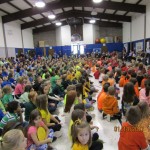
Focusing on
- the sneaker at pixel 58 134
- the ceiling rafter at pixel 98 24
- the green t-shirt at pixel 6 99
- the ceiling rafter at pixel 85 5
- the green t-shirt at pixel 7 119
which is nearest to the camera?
the green t-shirt at pixel 7 119

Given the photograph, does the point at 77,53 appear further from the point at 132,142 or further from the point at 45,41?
the point at 132,142

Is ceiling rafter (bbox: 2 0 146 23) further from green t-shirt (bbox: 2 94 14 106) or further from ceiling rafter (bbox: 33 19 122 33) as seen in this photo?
green t-shirt (bbox: 2 94 14 106)

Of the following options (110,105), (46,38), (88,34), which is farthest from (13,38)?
(110,105)

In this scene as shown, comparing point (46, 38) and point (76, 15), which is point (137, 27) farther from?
point (46, 38)

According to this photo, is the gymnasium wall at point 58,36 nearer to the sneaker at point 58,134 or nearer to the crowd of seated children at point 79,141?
the sneaker at point 58,134

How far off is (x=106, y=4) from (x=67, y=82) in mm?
7974

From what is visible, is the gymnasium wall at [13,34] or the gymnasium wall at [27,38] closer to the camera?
the gymnasium wall at [13,34]

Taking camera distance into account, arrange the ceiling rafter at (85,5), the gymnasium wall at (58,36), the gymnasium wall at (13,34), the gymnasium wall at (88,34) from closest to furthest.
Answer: the ceiling rafter at (85,5) → the gymnasium wall at (13,34) → the gymnasium wall at (88,34) → the gymnasium wall at (58,36)

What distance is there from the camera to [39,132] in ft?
8.93

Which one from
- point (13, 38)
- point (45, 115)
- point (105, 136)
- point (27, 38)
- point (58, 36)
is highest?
point (58, 36)

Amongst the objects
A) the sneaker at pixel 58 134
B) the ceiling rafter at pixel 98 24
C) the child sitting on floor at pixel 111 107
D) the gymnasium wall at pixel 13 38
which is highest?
the ceiling rafter at pixel 98 24

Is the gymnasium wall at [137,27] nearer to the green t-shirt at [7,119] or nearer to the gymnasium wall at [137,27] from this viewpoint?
the gymnasium wall at [137,27]

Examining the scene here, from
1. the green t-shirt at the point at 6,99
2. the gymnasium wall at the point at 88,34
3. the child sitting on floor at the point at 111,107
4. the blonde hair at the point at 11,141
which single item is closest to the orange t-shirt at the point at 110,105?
the child sitting on floor at the point at 111,107

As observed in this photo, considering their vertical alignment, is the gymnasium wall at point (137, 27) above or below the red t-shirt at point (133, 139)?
above
